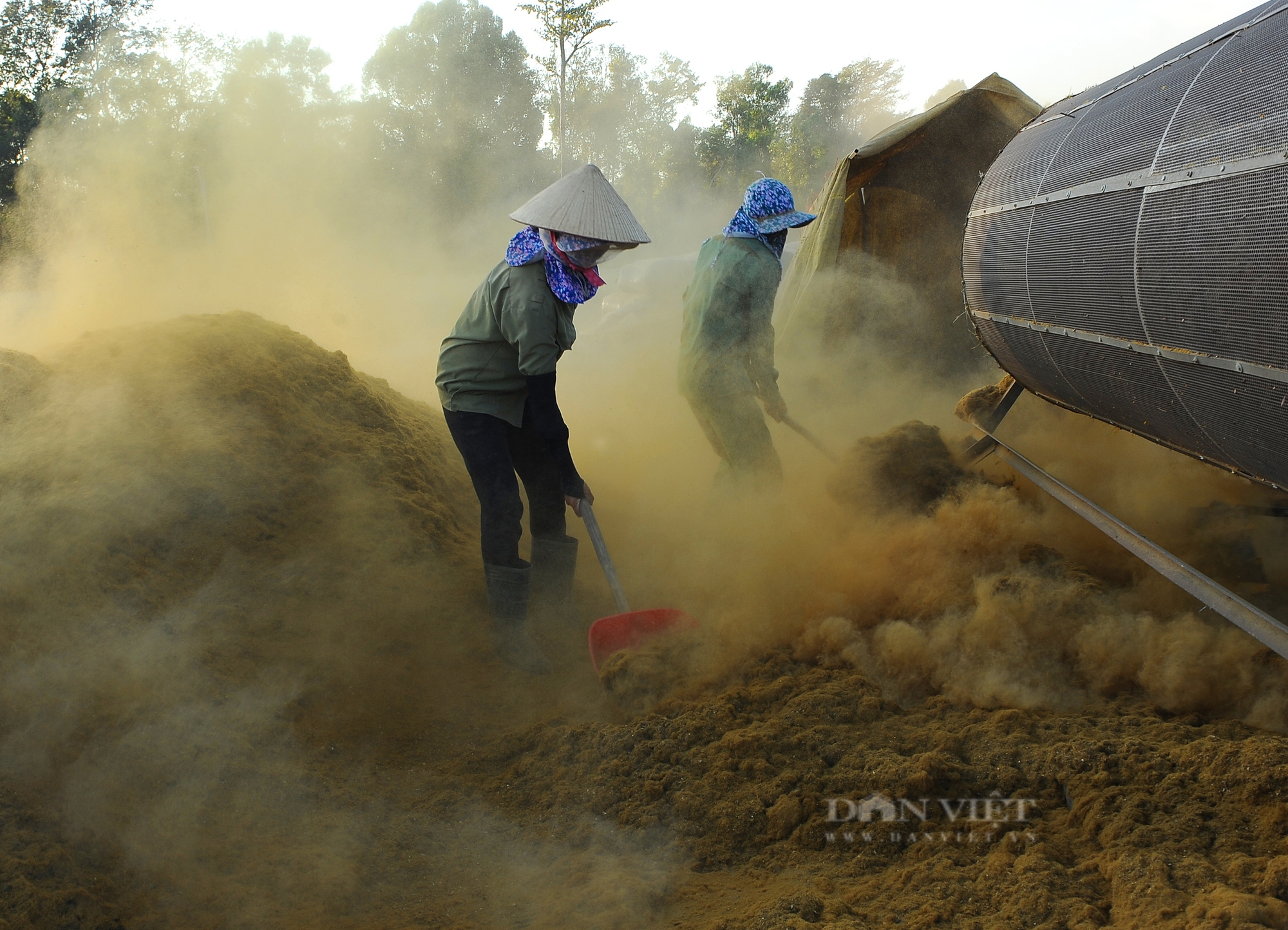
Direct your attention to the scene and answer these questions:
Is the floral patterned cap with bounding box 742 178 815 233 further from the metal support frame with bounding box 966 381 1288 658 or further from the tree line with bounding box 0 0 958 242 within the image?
the tree line with bounding box 0 0 958 242

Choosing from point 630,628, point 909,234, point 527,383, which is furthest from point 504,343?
point 909,234

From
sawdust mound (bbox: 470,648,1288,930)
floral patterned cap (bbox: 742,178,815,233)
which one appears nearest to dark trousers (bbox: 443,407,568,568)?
sawdust mound (bbox: 470,648,1288,930)

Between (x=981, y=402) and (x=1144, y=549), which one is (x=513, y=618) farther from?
(x=981, y=402)

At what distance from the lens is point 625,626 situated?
11.1 feet

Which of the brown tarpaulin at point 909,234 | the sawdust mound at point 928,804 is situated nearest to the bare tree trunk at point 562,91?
the brown tarpaulin at point 909,234

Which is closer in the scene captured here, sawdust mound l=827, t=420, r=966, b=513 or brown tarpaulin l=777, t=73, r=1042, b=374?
sawdust mound l=827, t=420, r=966, b=513

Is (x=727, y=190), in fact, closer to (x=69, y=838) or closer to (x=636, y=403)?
(x=636, y=403)

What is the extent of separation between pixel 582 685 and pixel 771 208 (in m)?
2.46

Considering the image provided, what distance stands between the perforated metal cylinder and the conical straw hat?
151 cm

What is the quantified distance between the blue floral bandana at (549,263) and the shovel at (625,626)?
3.35 feet

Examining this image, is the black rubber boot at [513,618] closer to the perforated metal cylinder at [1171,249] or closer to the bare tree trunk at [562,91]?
the perforated metal cylinder at [1171,249]

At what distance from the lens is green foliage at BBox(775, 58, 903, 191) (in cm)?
1934

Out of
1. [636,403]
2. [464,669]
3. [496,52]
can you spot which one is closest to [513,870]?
[464,669]

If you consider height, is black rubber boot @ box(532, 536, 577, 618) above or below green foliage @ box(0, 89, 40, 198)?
below
